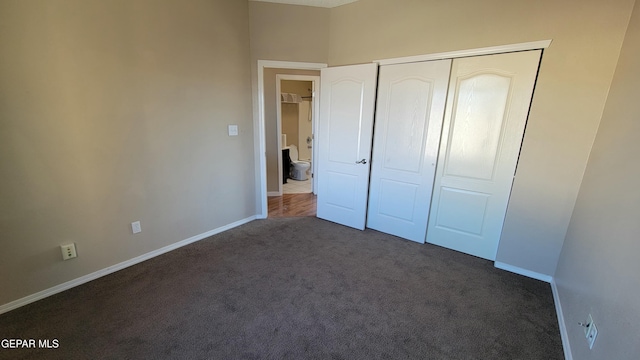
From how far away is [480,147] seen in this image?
2596 mm

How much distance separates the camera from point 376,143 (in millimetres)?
3172

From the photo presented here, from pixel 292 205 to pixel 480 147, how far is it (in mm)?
2841

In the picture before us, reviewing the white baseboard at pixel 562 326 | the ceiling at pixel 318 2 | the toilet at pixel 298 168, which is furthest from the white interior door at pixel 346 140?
the toilet at pixel 298 168

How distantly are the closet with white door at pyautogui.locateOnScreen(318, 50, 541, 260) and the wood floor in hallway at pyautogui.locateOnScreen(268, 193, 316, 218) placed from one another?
0.91 metres

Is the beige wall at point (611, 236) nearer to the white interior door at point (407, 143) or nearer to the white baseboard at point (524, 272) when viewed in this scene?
the white baseboard at point (524, 272)

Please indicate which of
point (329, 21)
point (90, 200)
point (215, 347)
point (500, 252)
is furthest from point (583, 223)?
point (90, 200)

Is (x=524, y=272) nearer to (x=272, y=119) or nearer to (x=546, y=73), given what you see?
(x=546, y=73)

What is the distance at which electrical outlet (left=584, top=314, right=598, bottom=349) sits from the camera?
4.54ft

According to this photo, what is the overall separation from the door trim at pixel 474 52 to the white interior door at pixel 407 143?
5cm

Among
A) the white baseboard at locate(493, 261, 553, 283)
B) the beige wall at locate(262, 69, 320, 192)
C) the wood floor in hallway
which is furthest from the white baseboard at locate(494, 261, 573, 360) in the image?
the beige wall at locate(262, 69, 320, 192)

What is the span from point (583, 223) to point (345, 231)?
2.20 metres

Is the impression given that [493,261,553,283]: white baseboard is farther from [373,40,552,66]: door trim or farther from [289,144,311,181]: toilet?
[289,144,311,181]: toilet

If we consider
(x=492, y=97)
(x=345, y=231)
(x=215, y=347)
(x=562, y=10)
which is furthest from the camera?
(x=345, y=231)

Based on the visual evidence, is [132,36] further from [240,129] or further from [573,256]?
[573,256]
